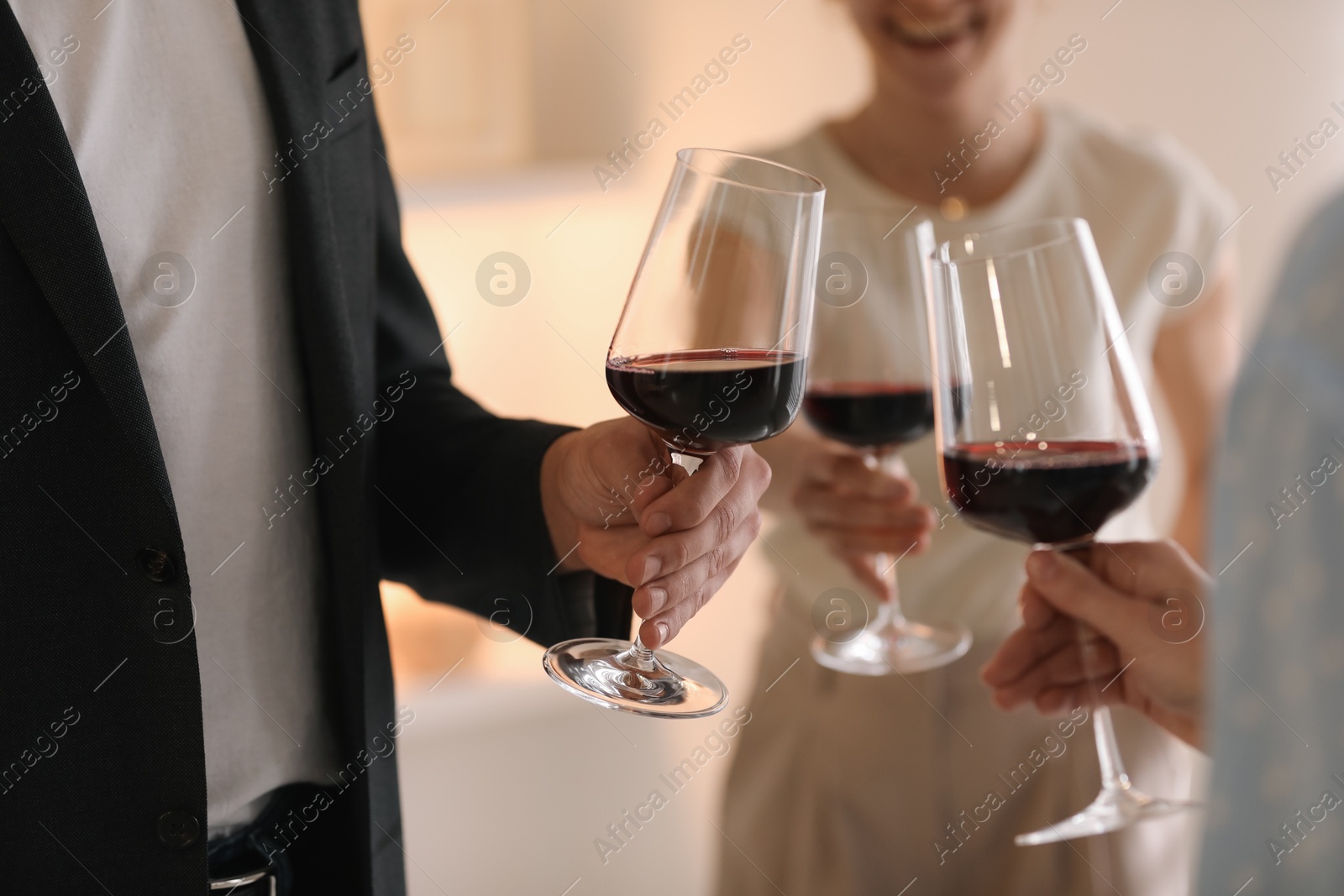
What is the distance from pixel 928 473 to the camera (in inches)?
42.6

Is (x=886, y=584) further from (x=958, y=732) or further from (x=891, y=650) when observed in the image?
(x=958, y=732)

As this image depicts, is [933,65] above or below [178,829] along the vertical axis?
above

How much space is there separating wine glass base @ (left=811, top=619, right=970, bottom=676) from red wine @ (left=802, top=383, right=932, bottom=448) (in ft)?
0.44

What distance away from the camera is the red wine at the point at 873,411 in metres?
0.73

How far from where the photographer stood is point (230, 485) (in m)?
0.59

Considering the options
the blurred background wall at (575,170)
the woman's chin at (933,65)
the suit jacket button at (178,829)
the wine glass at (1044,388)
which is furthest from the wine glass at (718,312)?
the blurred background wall at (575,170)

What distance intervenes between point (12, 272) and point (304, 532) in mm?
212

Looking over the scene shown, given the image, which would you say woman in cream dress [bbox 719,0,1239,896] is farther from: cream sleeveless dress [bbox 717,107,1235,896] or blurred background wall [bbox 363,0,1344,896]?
blurred background wall [bbox 363,0,1344,896]

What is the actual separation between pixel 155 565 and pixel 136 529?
0.02 metres

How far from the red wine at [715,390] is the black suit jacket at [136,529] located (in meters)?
0.18

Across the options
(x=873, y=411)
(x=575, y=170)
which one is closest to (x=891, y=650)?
(x=873, y=411)

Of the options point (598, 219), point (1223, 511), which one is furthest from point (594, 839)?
point (1223, 511)

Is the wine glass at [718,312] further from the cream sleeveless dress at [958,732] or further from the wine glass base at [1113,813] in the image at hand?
the cream sleeveless dress at [958,732]

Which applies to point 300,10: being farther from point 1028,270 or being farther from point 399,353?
point 1028,270
